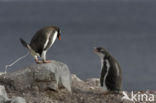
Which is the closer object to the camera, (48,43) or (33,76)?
(33,76)

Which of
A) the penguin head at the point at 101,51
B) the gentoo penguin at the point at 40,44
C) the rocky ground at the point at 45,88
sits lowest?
the rocky ground at the point at 45,88

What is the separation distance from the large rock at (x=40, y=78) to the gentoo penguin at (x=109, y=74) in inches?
35.6

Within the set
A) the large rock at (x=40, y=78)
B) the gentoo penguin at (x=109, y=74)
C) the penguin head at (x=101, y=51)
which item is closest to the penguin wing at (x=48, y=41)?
the large rock at (x=40, y=78)

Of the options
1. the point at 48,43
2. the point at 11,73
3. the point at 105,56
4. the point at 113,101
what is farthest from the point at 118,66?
the point at 11,73

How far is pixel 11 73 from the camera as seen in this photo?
9438mm

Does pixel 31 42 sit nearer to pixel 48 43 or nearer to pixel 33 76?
pixel 48 43

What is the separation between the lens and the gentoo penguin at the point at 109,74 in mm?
9523

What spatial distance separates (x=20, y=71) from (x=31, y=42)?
2.72 feet

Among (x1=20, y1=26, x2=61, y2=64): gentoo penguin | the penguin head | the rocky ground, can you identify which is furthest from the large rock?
the penguin head

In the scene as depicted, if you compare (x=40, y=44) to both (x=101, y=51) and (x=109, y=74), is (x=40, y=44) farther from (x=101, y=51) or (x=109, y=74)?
(x=109, y=74)

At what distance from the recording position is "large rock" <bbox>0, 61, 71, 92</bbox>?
896 cm

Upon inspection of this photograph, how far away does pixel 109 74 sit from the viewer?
9.52m

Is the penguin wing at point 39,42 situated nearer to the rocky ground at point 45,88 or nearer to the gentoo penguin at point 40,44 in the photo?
the gentoo penguin at point 40,44

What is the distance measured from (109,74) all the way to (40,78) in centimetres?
171
